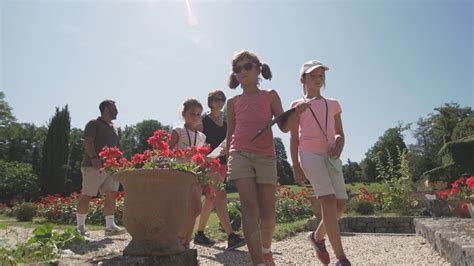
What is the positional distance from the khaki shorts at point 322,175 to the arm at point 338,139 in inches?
3.4

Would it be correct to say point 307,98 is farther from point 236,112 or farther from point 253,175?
point 253,175

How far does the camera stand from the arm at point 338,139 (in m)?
3.20

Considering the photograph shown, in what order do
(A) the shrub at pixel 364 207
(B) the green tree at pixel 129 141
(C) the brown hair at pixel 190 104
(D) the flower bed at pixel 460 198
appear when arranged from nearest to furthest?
1. (C) the brown hair at pixel 190 104
2. (D) the flower bed at pixel 460 198
3. (A) the shrub at pixel 364 207
4. (B) the green tree at pixel 129 141

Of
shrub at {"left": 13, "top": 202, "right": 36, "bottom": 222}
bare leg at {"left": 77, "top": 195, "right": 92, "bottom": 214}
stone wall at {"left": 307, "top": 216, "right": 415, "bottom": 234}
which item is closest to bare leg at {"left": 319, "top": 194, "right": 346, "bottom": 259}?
bare leg at {"left": 77, "top": 195, "right": 92, "bottom": 214}

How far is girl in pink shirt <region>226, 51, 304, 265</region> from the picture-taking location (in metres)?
2.74

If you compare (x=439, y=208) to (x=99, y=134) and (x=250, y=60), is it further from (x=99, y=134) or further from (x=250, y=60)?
(x=99, y=134)

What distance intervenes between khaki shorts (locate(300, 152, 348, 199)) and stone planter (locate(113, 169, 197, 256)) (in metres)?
1.11

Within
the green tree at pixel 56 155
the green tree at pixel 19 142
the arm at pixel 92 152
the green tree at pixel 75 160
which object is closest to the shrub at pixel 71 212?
the arm at pixel 92 152

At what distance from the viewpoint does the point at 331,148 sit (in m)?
3.23

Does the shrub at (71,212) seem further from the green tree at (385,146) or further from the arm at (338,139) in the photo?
the green tree at (385,146)

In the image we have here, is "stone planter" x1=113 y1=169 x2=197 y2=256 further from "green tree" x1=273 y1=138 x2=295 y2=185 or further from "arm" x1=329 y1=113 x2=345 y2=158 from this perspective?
"green tree" x1=273 y1=138 x2=295 y2=185

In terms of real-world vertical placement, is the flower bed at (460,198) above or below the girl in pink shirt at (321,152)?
below

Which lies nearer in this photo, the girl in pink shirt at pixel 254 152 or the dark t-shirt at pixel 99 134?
the girl in pink shirt at pixel 254 152

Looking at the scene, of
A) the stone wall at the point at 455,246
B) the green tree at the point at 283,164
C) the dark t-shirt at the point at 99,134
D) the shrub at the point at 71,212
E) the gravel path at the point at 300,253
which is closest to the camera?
the stone wall at the point at 455,246
